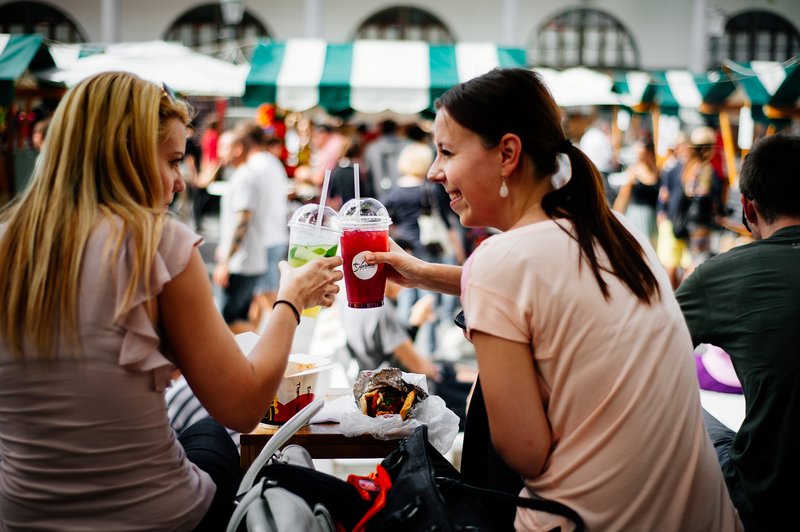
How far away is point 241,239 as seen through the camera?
20.6 ft

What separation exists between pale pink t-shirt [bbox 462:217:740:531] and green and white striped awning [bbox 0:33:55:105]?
20.6ft

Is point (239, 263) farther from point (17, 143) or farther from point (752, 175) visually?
point (752, 175)

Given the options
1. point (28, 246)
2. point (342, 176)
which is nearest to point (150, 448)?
point (28, 246)

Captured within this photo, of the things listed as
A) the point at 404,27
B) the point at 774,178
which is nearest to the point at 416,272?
the point at 774,178

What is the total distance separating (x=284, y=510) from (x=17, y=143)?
25.8 feet

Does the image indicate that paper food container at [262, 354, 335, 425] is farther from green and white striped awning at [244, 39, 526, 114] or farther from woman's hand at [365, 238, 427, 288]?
green and white striped awning at [244, 39, 526, 114]

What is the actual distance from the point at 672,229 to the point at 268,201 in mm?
5107

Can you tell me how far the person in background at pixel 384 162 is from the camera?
793 cm

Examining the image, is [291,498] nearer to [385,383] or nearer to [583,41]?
[385,383]

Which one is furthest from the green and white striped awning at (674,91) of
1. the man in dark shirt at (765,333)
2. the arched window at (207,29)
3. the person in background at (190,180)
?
the arched window at (207,29)

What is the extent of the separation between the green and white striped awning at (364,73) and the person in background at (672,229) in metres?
2.61

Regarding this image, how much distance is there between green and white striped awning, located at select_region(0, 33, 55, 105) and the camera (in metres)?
6.53

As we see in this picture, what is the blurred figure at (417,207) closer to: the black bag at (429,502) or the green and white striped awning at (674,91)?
the black bag at (429,502)

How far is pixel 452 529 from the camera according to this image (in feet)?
5.19
